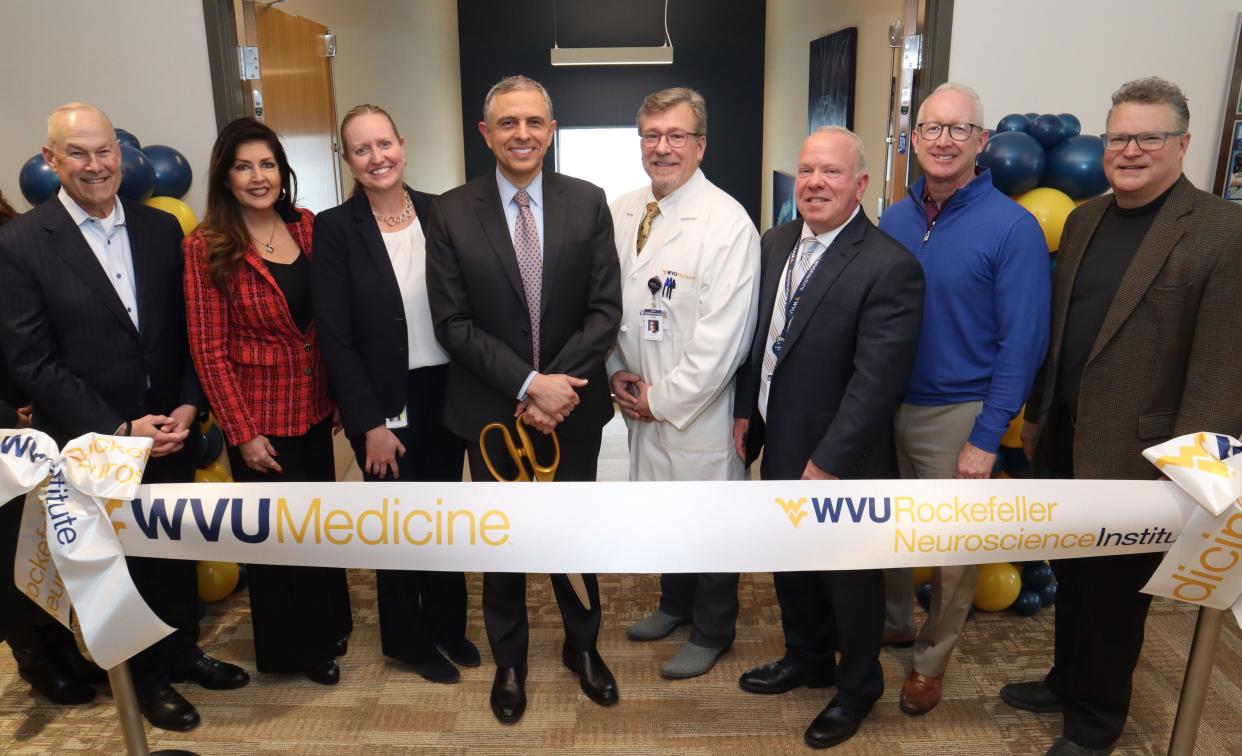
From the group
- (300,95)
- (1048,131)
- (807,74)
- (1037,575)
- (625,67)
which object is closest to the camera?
(1048,131)

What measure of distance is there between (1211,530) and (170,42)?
12.1 feet

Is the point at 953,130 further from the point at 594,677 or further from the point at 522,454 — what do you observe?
the point at 594,677

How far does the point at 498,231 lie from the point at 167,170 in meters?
1.66

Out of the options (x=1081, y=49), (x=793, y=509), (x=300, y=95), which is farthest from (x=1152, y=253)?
(x=300, y=95)

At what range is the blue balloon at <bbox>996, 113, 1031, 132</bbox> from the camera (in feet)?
9.70

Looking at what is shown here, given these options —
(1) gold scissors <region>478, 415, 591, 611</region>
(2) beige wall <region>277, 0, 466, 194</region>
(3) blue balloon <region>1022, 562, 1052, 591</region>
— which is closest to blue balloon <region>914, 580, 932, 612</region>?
(3) blue balloon <region>1022, 562, 1052, 591</region>

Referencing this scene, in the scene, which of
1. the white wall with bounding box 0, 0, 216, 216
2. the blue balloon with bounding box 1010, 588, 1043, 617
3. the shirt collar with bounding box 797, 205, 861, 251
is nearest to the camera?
the shirt collar with bounding box 797, 205, 861, 251

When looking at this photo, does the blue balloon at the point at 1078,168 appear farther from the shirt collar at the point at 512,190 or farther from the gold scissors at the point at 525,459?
the gold scissors at the point at 525,459

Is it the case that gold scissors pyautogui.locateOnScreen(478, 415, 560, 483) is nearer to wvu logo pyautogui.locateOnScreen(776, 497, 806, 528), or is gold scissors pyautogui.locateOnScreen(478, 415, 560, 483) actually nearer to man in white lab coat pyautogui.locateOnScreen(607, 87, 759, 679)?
man in white lab coat pyautogui.locateOnScreen(607, 87, 759, 679)

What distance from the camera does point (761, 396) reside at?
2.46 metres

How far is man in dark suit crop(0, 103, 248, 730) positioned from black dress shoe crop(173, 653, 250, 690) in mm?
135

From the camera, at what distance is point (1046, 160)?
2.88 metres

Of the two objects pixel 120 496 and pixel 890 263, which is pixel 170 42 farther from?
pixel 890 263

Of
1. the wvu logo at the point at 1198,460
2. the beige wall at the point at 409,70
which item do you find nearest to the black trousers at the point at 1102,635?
the wvu logo at the point at 1198,460
